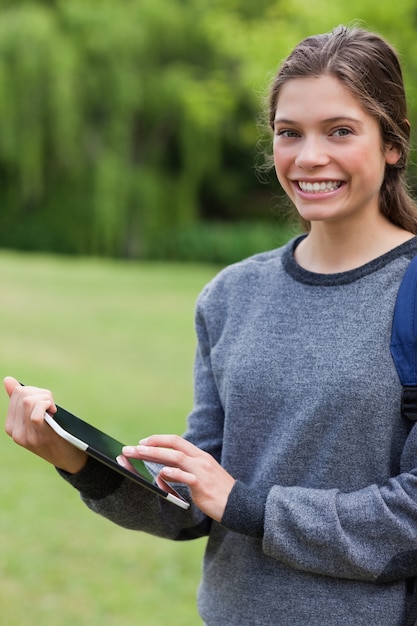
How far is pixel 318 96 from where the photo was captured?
1.58 meters

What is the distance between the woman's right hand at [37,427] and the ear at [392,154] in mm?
683

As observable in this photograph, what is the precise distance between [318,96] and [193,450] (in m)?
0.60

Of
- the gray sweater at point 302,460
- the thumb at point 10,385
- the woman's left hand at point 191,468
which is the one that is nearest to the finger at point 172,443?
the woman's left hand at point 191,468

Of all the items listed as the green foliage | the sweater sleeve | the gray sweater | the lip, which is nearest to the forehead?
the lip

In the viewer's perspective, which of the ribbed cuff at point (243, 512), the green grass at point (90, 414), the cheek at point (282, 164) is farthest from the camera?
the green grass at point (90, 414)

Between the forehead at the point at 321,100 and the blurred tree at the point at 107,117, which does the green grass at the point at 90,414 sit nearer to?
the forehead at the point at 321,100

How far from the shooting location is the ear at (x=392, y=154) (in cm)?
166

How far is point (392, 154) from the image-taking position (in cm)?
167

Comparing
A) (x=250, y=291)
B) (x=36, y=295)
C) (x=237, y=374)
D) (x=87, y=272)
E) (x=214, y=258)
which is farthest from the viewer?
(x=214, y=258)

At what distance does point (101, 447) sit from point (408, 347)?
495mm

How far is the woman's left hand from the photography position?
1.49 meters

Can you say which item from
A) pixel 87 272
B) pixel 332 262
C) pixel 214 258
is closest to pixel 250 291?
pixel 332 262

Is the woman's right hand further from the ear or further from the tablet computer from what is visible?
the ear

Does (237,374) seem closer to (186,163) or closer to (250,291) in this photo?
(250,291)
